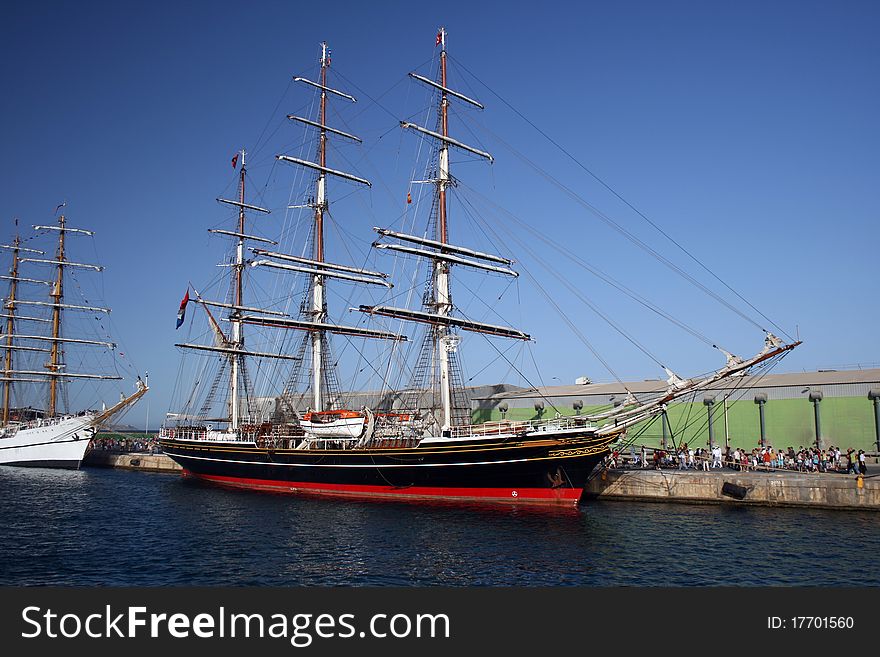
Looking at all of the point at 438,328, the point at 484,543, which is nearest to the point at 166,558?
the point at 484,543

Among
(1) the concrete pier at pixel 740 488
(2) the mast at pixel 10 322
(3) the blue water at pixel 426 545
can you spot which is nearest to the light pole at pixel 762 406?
(1) the concrete pier at pixel 740 488

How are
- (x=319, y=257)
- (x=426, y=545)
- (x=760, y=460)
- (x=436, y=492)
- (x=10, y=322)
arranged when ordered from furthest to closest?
(x=10, y=322) → (x=319, y=257) → (x=760, y=460) → (x=436, y=492) → (x=426, y=545)

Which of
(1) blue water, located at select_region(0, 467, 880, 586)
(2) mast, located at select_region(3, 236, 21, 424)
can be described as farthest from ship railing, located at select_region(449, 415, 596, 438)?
(2) mast, located at select_region(3, 236, 21, 424)

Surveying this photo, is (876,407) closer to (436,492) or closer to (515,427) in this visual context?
(515,427)

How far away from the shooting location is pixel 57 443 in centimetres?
5866

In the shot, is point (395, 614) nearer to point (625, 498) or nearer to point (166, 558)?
point (166, 558)

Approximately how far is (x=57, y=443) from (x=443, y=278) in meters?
42.3

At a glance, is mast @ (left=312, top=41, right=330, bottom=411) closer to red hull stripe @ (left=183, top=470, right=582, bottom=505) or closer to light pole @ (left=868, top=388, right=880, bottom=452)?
red hull stripe @ (left=183, top=470, right=582, bottom=505)

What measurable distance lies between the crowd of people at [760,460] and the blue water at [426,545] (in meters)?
4.14

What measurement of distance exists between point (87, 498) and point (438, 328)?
21.6 m

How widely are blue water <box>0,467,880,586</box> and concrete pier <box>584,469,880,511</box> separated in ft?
2.96

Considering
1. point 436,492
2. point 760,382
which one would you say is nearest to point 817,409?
point 760,382

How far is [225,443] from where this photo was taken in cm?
4303

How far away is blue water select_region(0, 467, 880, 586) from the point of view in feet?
59.5
